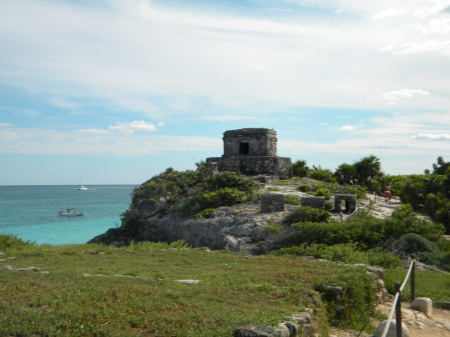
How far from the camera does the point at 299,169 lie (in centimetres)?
3225

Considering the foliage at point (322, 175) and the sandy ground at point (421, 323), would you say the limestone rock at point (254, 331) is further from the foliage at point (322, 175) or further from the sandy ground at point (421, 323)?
the foliage at point (322, 175)

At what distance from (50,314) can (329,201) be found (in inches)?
707

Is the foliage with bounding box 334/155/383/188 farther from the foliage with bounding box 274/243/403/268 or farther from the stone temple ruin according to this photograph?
the foliage with bounding box 274/243/403/268

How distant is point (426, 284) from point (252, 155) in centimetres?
1945

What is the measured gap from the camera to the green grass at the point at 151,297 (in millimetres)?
5738

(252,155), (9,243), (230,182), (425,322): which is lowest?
(425,322)

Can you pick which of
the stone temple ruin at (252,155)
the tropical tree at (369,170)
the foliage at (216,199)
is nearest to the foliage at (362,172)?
the tropical tree at (369,170)

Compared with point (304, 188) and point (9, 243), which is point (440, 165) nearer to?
point (304, 188)

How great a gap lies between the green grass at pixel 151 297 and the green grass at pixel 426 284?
72.5 inches

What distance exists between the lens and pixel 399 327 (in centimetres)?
652

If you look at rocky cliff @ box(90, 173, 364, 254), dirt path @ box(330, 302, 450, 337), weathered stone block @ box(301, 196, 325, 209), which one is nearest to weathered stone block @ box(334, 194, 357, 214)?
weathered stone block @ box(301, 196, 325, 209)

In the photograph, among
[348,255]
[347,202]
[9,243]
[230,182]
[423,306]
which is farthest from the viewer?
[230,182]

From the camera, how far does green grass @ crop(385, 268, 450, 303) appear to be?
34.4ft

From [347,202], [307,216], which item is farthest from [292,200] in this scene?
[307,216]
